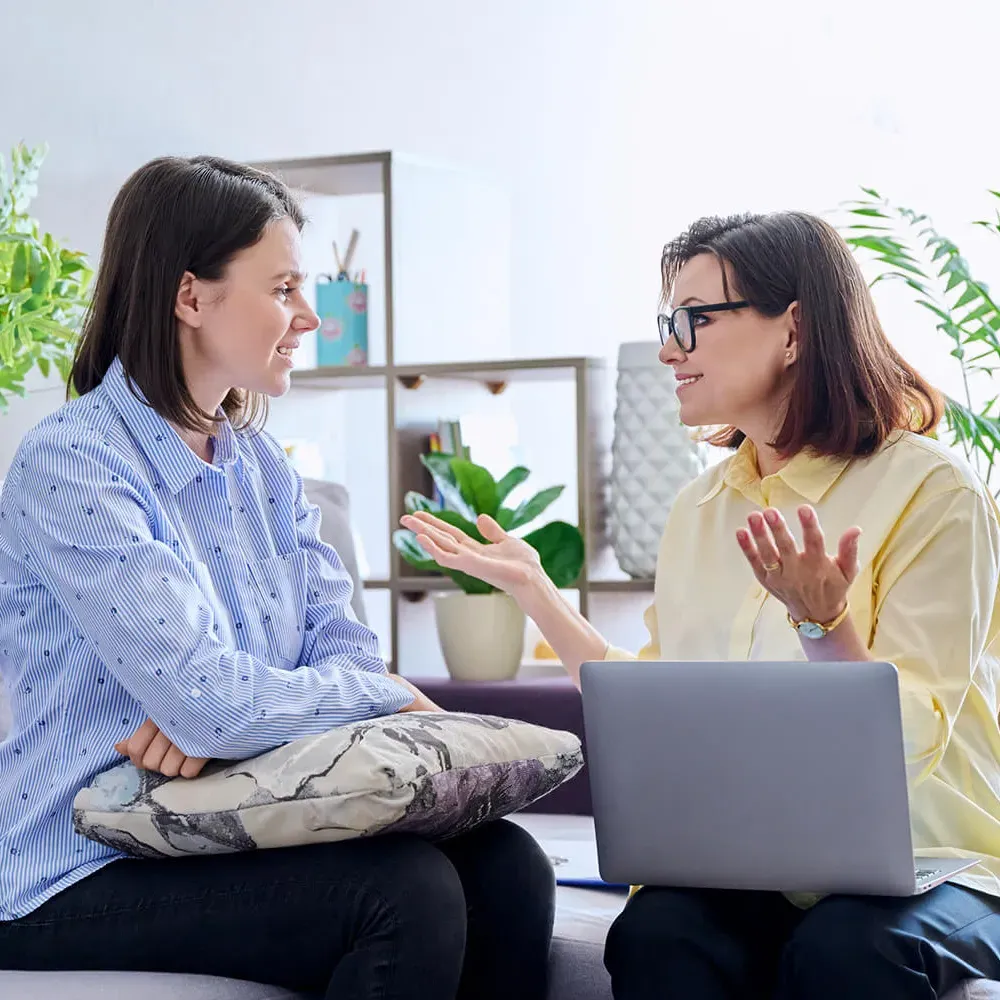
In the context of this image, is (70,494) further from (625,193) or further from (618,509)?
(625,193)

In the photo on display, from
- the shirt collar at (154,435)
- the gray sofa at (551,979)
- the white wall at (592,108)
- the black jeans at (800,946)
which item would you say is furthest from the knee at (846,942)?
the white wall at (592,108)

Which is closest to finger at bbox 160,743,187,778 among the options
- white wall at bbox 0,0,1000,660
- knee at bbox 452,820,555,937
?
knee at bbox 452,820,555,937

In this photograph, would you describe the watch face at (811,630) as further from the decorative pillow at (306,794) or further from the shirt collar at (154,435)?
the shirt collar at (154,435)

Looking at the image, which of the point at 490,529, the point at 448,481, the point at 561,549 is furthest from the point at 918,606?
the point at 448,481

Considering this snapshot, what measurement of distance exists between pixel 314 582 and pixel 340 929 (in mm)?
455

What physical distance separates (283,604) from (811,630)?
56cm

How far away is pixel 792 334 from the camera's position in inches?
63.1

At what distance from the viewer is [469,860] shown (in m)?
1.42

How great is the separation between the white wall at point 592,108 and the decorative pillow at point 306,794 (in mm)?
1905

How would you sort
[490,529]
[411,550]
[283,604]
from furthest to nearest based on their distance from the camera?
[411,550], [490,529], [283,604]

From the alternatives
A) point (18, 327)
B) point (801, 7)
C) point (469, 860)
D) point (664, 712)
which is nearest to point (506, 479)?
point (18, 327)

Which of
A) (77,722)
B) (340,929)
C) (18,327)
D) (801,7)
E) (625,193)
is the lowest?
(340,929)

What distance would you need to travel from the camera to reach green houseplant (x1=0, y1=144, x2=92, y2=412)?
81.0 inches

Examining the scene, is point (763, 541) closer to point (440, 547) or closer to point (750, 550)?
point (750, 550)
